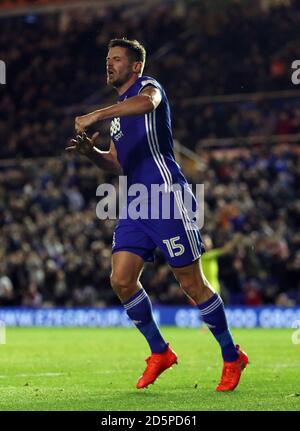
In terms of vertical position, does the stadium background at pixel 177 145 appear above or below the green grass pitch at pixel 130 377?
above

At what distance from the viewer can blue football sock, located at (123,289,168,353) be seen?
27.1 ft

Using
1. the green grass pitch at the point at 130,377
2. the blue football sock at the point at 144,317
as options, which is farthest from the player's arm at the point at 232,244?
the blue football sock at the point at 144,317

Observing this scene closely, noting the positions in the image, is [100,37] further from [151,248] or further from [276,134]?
[151,248]

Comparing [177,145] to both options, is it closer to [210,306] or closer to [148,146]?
[148,146]

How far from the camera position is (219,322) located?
8094mm

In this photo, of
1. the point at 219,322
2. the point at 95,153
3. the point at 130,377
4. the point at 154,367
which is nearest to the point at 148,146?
the point at 95,153

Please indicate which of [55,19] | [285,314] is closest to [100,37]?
[55,19]

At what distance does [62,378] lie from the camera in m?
9.33

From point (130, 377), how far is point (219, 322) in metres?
1.69

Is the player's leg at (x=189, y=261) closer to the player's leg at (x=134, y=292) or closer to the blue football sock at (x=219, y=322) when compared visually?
the blue football sock at (x=219, y=322)

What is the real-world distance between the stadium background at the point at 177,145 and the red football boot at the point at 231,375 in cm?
1246

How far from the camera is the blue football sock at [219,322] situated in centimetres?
808

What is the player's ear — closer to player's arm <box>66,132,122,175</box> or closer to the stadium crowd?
player's arm <box>66,132,122,175</box>

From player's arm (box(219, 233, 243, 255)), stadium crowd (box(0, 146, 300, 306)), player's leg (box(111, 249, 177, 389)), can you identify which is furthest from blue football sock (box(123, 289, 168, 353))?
stadium crowd (box(0, 146, 300, 306))
